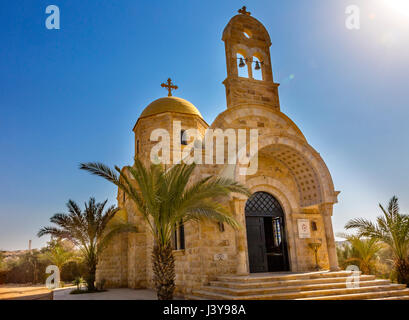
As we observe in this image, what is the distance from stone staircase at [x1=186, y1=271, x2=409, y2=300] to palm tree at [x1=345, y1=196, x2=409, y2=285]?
2.81 meters

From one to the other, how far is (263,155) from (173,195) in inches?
185

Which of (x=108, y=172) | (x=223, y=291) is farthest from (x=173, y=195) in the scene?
(x=223, y=291)

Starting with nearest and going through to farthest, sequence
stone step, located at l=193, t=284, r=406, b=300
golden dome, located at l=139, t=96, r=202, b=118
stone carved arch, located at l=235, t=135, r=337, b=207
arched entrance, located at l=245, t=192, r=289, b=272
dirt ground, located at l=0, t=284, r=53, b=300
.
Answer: stone step, located at l=193, t=284, r=406, b=300
stone carved arch, located at l=235, t=135, r=337, b=207
arched entrance, located at l=245, t=192, r=289, b=272
dirt ground, located at l=0, t=284, r=53, b=300
golden dome, located at l=139, t=96, r=202, b=118

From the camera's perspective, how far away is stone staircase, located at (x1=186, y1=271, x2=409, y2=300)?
771 centimetres

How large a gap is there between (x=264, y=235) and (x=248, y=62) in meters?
7.11

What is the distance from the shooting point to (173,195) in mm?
8406

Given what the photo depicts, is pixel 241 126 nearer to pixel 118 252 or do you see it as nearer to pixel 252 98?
pixel 252 98

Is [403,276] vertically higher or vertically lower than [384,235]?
lower

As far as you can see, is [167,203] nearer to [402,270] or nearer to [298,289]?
[298,289]

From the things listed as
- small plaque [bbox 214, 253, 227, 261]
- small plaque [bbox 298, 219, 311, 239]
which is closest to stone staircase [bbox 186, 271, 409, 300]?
small plaque [bbox 214, 253, 227, 261]

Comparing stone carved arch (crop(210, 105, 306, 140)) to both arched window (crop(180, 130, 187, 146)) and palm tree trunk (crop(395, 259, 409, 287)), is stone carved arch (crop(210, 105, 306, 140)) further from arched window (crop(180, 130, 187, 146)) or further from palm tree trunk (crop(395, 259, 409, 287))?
palm tree trunk (crop(395, 259, 409, 287))

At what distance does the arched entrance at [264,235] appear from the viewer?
11.0 meters
